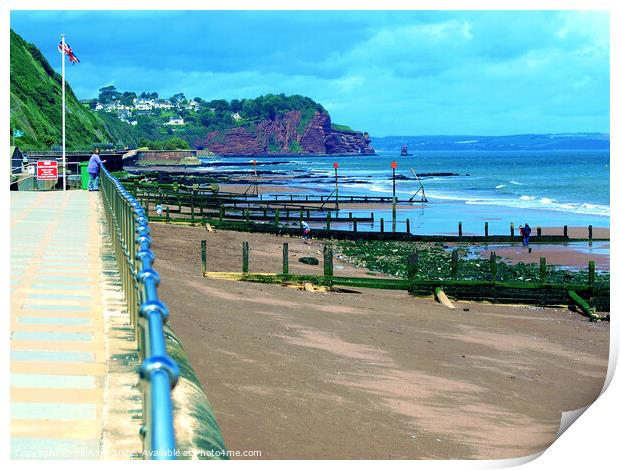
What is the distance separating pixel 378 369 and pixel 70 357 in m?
6.65

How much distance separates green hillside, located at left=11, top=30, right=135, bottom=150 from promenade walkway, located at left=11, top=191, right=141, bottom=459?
62.3 m

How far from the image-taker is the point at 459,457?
29.6 ft

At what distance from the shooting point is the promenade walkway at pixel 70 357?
16.8 ft

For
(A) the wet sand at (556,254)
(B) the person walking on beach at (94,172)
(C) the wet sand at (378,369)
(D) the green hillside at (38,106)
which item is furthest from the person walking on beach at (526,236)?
(D) the green hillside at (38,106)

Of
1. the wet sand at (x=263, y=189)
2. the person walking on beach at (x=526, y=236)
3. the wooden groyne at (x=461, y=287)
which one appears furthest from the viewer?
the wet sand at (x=263, y=189)

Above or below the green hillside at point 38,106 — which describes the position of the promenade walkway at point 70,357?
below

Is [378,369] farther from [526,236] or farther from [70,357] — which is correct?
[526,236]

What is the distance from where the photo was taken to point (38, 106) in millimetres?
98500

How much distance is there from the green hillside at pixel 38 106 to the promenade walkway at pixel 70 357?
204 ft

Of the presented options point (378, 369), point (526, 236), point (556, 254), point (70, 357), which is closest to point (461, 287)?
point (378, 369)

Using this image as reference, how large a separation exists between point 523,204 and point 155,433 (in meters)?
63.1

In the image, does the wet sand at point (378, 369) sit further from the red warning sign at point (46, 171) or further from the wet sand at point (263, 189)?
the wet sand at point (263, 189)

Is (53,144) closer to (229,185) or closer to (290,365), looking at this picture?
(229,185)
